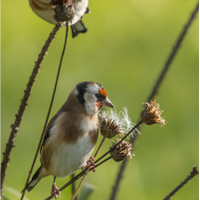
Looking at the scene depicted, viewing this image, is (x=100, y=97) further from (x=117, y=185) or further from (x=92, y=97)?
(x=117, y=185)

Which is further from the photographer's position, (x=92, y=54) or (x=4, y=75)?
(x=92, y=54)

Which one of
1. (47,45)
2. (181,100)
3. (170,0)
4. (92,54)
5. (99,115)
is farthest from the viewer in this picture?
(170,0)

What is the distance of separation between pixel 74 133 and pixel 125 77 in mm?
1403

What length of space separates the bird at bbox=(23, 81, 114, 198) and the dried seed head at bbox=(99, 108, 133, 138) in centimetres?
4

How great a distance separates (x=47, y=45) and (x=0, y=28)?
1663 mm

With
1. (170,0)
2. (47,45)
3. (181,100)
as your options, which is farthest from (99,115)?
(170,0)

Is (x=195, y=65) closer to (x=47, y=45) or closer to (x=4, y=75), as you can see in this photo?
(x=4, y=75)

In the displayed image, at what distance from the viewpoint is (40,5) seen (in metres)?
0.88

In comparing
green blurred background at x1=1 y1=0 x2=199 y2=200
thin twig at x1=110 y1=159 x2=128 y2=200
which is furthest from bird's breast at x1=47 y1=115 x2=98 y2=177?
green blurred background at x1=1 y1=0 x2=199 y2=200

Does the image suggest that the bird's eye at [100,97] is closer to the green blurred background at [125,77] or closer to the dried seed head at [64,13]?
the dried seed head at [64,13]

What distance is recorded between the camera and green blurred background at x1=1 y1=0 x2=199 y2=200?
184 cm

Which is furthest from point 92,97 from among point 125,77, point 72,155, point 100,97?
point 125,77

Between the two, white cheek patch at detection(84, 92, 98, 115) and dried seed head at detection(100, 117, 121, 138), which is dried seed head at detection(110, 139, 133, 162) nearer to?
dried seed head at detection(100, 117, 121, 138)

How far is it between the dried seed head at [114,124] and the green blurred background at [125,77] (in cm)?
90
